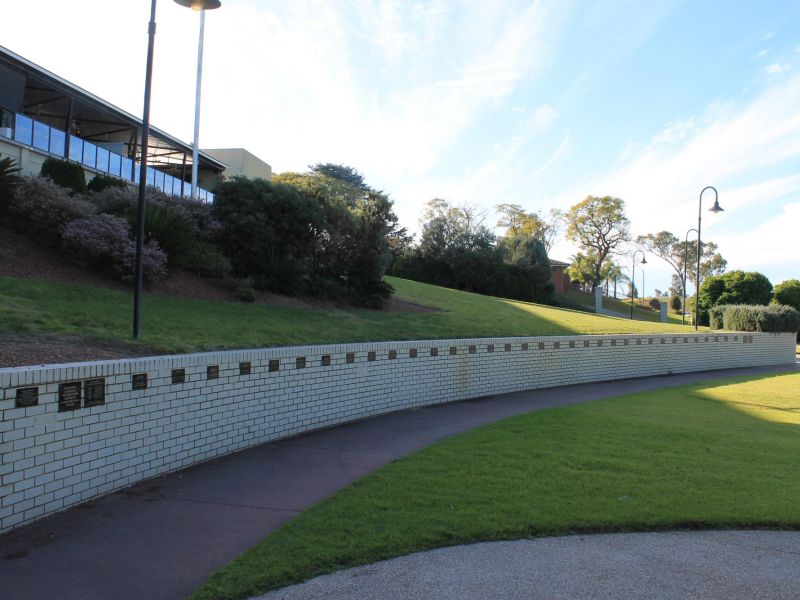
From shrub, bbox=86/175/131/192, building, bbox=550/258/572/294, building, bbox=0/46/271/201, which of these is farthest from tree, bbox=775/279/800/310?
shrub, bbox=86/175/131/192

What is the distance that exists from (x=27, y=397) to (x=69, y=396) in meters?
0.43

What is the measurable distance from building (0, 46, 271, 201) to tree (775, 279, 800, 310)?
39755 millimetres

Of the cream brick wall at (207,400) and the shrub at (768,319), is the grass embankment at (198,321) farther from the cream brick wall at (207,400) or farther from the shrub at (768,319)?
the shrub at (768,319)

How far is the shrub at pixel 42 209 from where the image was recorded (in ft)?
45.5

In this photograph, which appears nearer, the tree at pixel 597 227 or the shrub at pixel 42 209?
the shrub at pixel 42 209

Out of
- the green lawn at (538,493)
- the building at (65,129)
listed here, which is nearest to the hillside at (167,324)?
the green lawn at (538,493)

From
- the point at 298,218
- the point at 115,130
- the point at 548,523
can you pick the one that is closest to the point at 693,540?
the point at 548,523

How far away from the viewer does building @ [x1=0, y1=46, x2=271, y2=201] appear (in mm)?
19812

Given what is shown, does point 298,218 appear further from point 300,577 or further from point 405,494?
point 300,577

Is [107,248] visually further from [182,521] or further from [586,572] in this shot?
[586,572]

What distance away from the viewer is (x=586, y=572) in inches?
164

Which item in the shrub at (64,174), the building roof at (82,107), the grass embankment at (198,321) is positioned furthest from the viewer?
the building roof at (82,107)

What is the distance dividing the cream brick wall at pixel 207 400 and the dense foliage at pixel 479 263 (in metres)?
34.9

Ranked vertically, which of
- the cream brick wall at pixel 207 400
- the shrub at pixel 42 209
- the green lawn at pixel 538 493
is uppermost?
the shrub at pixel 42 209
